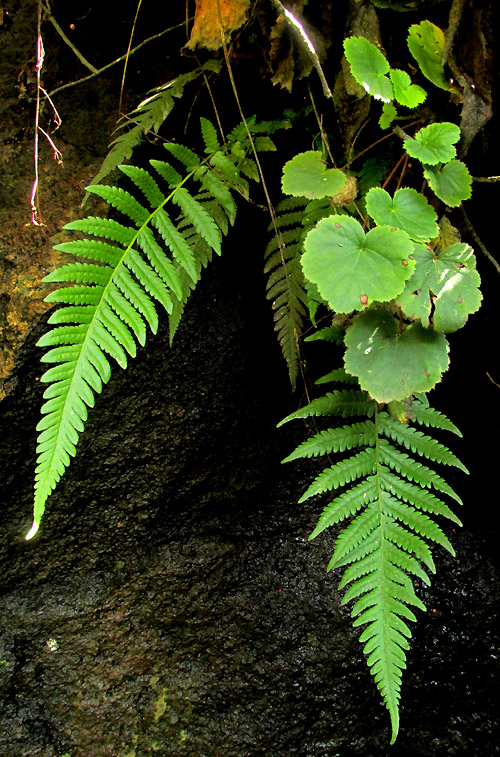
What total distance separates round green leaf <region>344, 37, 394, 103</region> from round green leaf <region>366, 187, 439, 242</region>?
26 cm

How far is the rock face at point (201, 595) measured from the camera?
169 centimetres

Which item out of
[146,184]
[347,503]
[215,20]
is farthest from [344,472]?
[215,20]

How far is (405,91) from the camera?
59.2 inches

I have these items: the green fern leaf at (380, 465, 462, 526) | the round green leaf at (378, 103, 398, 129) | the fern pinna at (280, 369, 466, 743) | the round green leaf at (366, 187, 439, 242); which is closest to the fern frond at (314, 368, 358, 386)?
the fern pinna at (280, 369, 466, 743)

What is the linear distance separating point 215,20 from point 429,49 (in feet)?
2.17

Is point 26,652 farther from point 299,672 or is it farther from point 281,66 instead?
point 281,66

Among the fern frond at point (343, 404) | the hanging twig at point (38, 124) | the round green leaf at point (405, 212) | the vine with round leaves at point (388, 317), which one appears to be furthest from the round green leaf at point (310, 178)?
the hanging twig at point (38, 124)

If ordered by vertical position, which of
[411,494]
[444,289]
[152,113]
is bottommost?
[411,494]

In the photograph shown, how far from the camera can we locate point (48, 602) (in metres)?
1.77

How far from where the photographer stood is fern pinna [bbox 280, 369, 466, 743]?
1.48m

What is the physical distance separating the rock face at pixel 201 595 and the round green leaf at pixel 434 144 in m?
0.70

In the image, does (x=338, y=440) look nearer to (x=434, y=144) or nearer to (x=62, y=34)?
(x=434, y=144)

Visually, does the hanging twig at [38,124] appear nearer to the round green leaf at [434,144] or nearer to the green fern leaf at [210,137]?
the green fern leaf at [210,137]

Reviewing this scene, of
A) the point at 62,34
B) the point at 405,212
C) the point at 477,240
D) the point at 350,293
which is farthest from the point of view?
the point at 62,34
